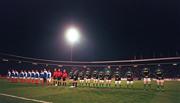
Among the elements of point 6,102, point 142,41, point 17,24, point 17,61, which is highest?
point 17,24

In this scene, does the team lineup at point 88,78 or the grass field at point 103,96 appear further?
the team lineup at point 88,78

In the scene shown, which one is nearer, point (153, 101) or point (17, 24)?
point (153, 101)

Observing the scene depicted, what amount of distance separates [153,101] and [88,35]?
71.7m

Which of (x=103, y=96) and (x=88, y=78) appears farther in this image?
(x=88, y=78)

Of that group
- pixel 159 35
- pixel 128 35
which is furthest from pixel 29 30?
pixel 159 35

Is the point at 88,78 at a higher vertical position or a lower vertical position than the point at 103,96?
higher

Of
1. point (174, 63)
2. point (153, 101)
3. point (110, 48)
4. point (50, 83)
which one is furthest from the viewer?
point (110, 48)

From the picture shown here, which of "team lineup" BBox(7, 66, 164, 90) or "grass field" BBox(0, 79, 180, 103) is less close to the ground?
"team lineup" BBox(7, 66, 164, 90)

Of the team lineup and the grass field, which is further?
the team lineup

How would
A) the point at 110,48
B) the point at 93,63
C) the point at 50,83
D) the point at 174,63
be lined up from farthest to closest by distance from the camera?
the point at 110,48, the point at 93,63, the point at 174,63, the point at 50,83

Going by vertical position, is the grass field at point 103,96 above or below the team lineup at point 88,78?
below

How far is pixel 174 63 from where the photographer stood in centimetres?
5947

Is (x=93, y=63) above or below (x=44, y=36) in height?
below

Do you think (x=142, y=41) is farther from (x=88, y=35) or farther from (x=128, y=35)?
(x=88, y=35)
